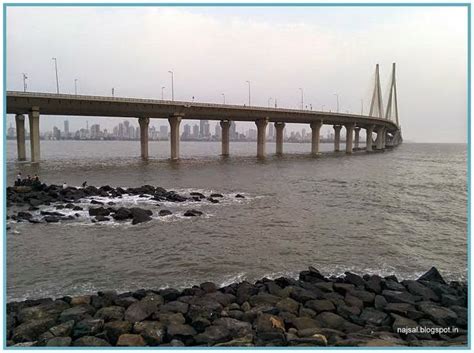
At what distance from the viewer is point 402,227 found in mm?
17312

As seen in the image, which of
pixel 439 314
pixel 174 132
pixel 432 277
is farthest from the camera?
A: pixel 174 132

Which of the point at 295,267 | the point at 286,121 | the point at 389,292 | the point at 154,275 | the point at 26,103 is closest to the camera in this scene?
the point at 389,292

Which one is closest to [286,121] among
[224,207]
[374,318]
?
[224,207]

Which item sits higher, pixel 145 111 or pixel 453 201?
pixel 145 111

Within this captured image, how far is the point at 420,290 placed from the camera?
9.06 meters

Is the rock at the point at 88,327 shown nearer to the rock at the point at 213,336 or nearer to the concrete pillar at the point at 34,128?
the rock at the point at 213,336

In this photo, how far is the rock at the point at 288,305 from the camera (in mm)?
7792

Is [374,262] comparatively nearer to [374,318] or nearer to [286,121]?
[374,318]

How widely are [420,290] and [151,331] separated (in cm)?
671

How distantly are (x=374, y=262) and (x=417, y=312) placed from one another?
179 inches

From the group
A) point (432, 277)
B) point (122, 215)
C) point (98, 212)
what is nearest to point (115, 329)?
point (432, 277)

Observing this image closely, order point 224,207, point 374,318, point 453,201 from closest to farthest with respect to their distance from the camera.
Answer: point 374,318 → point 224,207 → point 453,201

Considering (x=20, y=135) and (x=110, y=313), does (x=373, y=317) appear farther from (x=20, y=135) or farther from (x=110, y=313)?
(x=20, y=135)

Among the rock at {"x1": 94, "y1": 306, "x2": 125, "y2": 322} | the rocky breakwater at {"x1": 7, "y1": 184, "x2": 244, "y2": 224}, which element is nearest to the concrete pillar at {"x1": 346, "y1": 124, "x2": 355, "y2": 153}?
the rocky breakwater at {"x1": 7, "y1": 184, "x2": 244, "y2": 224}
